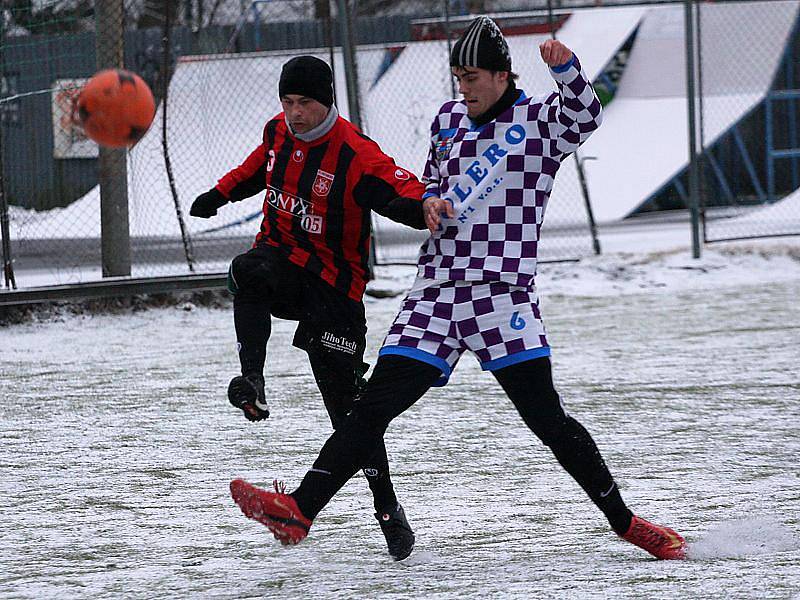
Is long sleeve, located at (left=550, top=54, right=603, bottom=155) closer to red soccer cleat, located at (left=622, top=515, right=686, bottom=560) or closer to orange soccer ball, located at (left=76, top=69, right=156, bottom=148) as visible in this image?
red soccer cleat, located at (left=622, top=515, right=686, bottom=560)

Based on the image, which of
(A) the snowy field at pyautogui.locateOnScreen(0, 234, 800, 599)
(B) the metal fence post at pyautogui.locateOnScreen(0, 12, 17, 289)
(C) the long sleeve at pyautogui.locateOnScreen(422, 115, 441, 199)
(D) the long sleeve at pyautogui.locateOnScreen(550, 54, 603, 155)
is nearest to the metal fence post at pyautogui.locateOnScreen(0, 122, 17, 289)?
(B) the metal fence post at pyautogui.locateOnScreen(0, 12, 17, 289)

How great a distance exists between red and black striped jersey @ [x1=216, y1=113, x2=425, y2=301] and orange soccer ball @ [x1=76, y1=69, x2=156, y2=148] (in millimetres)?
893

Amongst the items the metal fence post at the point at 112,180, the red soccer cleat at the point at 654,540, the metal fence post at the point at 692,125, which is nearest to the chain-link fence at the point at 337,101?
the metal fence post at the point at 112,180

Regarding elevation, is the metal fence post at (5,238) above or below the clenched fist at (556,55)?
below

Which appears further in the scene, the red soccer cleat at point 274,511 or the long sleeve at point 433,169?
the long sleeve at point 433,169

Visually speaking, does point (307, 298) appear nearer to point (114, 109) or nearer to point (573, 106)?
point (573, 106)

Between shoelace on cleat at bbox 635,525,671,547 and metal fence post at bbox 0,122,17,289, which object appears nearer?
shoelace on cleat at bbox 635,525,671,547

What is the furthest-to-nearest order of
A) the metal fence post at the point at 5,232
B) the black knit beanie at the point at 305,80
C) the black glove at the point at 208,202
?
the metal fence post at the point at 5,232
the black glove at the point at 208,202
the black knit beanie at the point at 305,80

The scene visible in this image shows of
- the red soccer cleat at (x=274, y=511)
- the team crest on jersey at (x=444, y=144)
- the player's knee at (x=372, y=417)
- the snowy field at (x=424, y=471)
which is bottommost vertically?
the snowy field at (x=424, y=471)

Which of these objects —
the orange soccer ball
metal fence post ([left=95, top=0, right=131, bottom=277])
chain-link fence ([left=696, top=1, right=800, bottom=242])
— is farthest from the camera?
chain-link fence ([left=696, top=1, right=800, bottom=242])

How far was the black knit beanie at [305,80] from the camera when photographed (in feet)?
13.0

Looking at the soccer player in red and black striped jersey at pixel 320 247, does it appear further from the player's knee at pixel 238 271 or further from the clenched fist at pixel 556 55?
the clenched fist at pixel 556 55

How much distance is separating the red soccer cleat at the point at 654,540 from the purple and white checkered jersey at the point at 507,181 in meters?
0.82

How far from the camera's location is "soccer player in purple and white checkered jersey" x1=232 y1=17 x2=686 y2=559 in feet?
12.3
